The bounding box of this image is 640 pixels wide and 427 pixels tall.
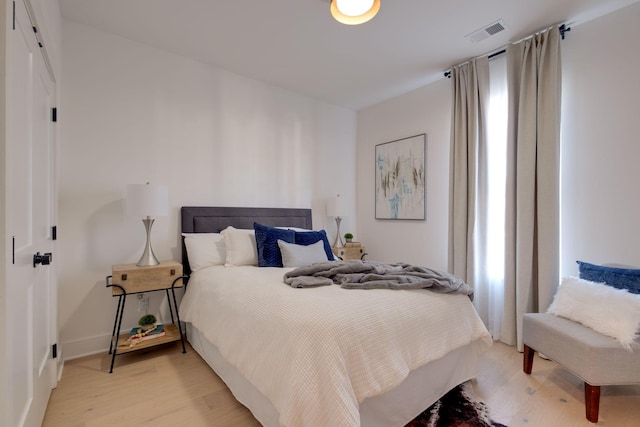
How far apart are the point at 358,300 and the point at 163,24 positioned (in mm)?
2764

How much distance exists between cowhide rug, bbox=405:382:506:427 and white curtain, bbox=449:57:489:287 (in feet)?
4.62

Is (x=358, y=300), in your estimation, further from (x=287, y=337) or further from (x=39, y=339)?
(x=39, y=339)

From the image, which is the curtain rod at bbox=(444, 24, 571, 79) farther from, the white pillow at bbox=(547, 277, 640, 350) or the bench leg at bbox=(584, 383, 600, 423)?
the bench leg at bbox=(584, 383, 600, 423)

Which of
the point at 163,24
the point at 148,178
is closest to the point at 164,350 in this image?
the point at 148,178

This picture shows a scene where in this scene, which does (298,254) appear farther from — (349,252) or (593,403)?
(593,403)

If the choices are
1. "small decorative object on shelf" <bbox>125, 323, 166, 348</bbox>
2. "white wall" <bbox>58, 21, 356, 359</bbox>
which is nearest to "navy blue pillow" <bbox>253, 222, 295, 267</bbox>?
"white wall" <bbox>58, 21, 356, 359</bbox>

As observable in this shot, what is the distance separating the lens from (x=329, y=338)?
128 centimetres

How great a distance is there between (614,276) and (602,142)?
1082 millimetres

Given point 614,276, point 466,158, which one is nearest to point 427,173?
point 466,158

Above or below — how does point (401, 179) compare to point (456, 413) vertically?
above

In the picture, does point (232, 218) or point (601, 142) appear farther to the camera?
point (232, 218)

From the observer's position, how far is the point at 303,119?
395 cm

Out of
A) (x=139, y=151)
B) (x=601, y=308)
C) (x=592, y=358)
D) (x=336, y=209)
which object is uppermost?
(x=139, y=151)

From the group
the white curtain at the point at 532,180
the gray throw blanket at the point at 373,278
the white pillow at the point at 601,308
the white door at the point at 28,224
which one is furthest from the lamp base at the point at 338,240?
the white door at the point at 28,224
